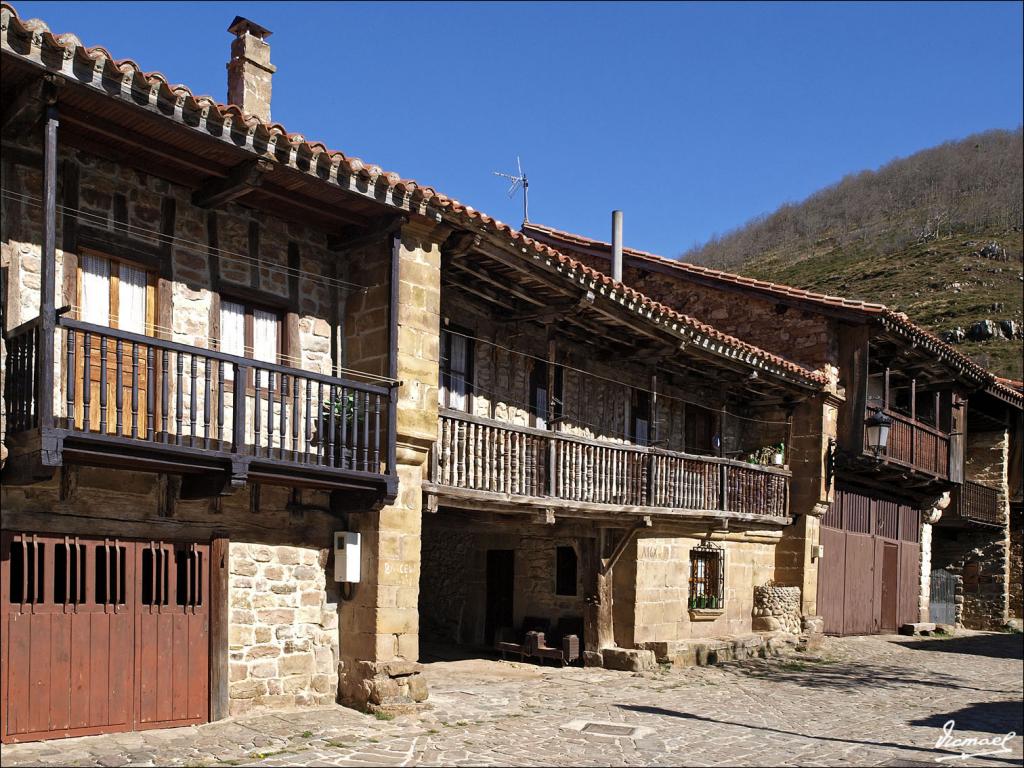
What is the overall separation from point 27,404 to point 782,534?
14.0 meters

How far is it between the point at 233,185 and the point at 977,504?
21.4 m

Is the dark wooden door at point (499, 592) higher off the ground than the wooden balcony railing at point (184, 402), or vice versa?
the wooden balcony railing at point (184, 402)

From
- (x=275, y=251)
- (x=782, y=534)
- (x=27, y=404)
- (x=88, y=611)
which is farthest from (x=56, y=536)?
(x=782, y=534)

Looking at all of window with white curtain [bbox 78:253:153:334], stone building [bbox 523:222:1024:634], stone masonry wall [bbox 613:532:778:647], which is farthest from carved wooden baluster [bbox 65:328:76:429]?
stone building [bbox 523:222:1024:634]

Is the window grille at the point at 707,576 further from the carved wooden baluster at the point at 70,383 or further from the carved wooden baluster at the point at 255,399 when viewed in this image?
the carved wooden baluster at the point at 70,383

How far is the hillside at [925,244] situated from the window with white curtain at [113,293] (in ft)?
104

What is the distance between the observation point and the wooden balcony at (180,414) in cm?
762

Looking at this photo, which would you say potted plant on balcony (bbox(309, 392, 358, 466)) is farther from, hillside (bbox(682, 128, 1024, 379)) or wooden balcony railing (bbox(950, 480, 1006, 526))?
hillside (bbox(682, 128, 1024, 379))

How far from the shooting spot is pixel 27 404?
7.61m

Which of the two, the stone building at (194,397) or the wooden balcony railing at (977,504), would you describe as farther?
the wooden balcony railing at (977,504)

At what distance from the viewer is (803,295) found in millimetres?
18766

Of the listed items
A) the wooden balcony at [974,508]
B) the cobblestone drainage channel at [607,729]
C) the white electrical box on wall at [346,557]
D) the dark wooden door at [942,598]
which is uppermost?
the white electrical box on wall at [346,557]

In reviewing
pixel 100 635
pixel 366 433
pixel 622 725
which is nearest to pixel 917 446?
pixel 622 725

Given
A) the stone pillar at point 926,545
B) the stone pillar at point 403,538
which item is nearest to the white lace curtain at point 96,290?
the stone pillar at point 403,538
